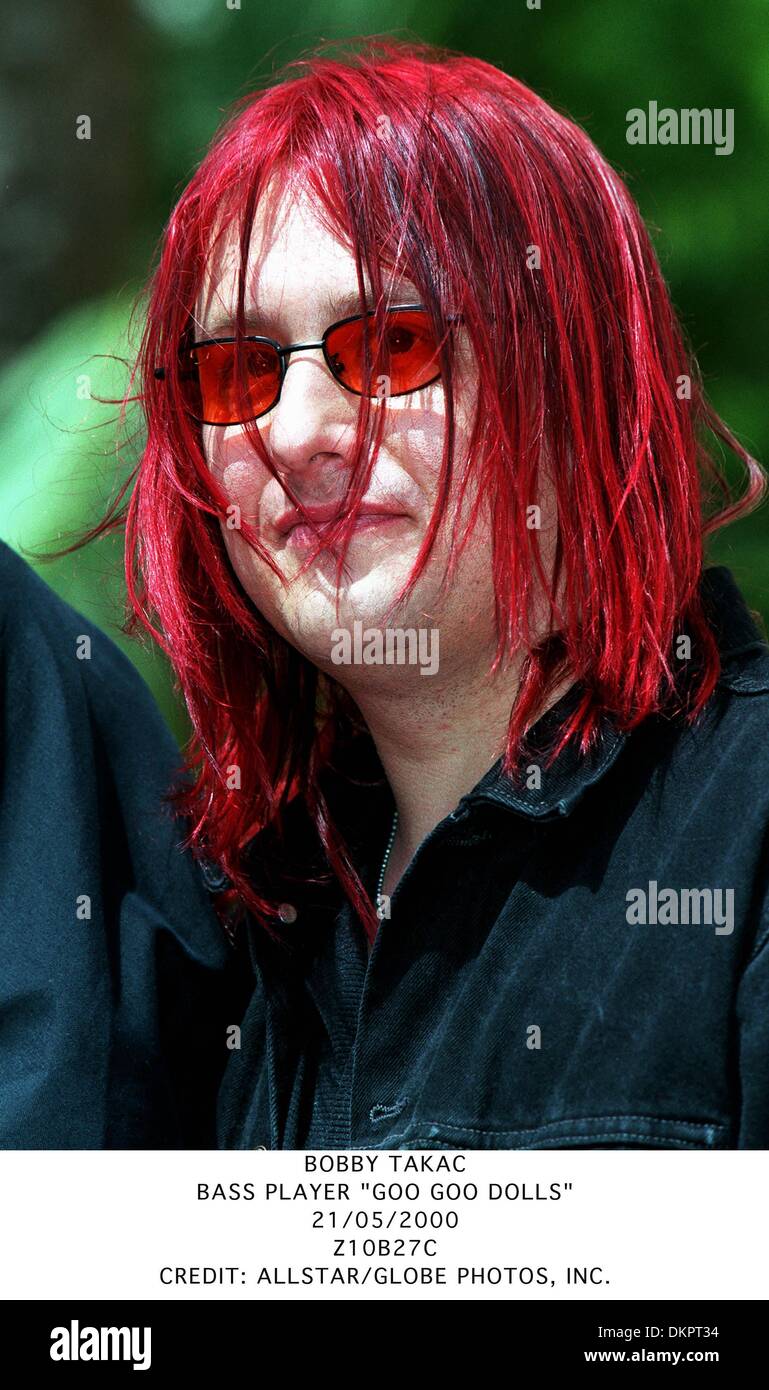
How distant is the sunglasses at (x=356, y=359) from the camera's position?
1.28m

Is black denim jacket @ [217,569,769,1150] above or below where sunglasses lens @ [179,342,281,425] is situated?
below

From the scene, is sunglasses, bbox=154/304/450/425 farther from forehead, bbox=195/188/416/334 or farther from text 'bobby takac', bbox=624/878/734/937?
text 'bobby takac', bbox=624/878/734/937

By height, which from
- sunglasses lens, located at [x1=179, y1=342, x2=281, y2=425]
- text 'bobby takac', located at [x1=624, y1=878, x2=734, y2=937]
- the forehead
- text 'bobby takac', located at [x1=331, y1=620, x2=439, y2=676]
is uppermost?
the forehead

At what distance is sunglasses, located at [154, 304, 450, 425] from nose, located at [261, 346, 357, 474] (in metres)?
0.01

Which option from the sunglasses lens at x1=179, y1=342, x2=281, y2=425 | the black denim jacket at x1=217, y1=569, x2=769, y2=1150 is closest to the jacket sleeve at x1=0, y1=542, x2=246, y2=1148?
the black denim jacket at x1=217, y1=569, x2=769, y2=1150

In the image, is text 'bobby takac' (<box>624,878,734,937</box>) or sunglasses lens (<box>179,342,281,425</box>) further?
sunglasses lens (<box>179,342,281,425</box>)

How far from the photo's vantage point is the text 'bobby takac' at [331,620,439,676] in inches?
52.7

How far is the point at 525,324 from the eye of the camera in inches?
51.5

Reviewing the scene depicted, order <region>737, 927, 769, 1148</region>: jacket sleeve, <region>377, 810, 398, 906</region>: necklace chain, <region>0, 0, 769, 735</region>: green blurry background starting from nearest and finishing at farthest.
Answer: <region>737, 927, 769, 1148</region>: jacket sleeve < <region>377, 810, 398, 906</region>: necklace chain < <region>0, 0, 769, 735</region>: green blurry background

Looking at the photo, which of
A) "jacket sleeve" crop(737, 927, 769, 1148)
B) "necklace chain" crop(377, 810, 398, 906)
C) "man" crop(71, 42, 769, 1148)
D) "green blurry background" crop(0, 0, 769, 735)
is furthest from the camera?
"green blurry background" crop(0, 0, 769, 735)

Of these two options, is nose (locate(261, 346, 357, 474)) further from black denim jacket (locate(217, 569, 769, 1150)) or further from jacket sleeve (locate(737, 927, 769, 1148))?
jacket sleeve (locate(737, 927, 769, 1148))

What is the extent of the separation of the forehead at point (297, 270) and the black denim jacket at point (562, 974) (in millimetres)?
441
